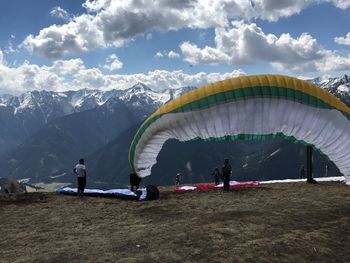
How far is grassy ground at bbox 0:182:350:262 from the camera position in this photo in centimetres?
1343

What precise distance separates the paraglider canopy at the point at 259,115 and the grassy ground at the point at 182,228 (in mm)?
3416

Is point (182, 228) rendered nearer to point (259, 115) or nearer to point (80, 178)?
point (259, 115)

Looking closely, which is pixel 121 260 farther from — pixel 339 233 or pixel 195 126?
pixel 195 126

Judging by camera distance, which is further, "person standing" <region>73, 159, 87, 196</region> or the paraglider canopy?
"person standing" <region>73, 159, 87, 196</region>

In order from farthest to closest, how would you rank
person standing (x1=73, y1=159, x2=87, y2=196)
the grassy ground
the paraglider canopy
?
person standing (x1=73, y1=159, x2=87, y2=196)
the paraglider canopy
the grassy ground

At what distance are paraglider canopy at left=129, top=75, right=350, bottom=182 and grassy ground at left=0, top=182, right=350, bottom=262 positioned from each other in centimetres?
342

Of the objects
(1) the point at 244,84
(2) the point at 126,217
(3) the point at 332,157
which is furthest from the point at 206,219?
(3) the point at 332,157

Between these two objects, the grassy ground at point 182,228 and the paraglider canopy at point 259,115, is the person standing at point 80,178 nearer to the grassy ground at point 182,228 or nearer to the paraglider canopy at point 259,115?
the grassy ground at point 182,228

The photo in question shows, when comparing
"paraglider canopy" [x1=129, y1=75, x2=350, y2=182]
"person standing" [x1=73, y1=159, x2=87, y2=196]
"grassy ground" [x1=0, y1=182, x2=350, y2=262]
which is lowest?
"grassy ground" [x1=0, y1=182, x2=350, y2=262]

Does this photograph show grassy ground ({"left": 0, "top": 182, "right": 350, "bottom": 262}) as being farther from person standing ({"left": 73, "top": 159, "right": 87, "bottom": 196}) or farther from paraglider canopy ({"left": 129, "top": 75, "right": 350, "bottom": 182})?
paraglider canopy ({"left": 129, "top": 75, "right": 350, "bottom": 182})

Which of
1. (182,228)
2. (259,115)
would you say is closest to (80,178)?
(182,228)

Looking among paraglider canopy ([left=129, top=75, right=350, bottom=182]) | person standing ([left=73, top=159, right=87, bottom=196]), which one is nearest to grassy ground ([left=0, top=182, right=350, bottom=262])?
person standing ([left=73, top=159, right=87, bottom=196])

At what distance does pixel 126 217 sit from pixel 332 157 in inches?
524

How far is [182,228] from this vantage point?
16.3 meters
